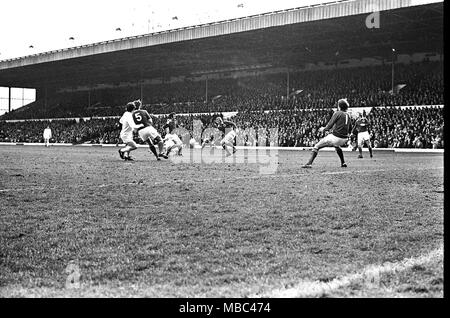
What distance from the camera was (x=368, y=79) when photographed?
35594 mm

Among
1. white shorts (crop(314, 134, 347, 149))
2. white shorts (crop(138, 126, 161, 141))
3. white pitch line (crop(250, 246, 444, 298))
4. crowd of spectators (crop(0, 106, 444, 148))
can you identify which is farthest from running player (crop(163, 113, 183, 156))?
white pitch line (crop(250, 246, 444, 298))

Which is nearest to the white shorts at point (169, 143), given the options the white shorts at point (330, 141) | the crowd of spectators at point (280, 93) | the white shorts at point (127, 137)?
the white shorts at point (127, 137)

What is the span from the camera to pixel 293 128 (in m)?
30.6

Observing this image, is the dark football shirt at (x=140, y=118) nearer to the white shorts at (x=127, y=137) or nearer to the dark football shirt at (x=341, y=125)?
the white shorts at (x=127, y=137)

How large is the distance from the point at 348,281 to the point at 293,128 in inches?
1095

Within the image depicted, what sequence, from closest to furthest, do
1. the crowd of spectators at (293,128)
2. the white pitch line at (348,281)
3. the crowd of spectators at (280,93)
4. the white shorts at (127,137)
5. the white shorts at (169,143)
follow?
the white pitch line at (348,281)
the white shorts at (127,137)
the white shorts at (169,143)
the crowd of spectators at (293,128)
the crowd of spectators at (280,93)

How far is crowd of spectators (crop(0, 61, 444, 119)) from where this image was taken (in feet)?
103

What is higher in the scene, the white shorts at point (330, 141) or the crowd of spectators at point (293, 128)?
the crowd of spectators at point (293, 128)

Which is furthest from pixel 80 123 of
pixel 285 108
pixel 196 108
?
pixel 285 108

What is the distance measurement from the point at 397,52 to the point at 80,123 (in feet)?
89.0

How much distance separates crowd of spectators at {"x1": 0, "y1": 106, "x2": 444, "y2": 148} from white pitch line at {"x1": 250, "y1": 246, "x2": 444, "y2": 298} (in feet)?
56.4

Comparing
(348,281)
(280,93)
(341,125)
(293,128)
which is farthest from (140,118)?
(280,93)

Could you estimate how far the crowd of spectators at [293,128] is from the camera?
25578mm

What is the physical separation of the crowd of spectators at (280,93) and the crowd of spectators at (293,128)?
69.3 inches
